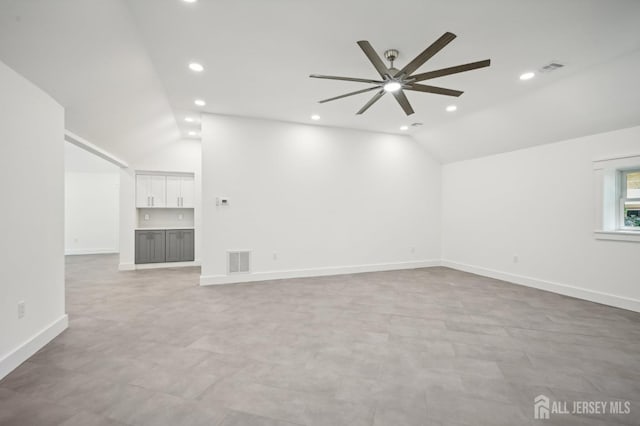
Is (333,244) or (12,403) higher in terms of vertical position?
(333,244)

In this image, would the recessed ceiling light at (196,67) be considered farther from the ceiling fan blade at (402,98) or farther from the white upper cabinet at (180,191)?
the white upper cabinet at (180,191)

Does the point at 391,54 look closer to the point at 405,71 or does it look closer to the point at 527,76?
the point at 405,71

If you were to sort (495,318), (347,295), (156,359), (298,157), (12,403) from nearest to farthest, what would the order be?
(12,403) → (156,359) → (495,318) → (347,295) → (298,157)

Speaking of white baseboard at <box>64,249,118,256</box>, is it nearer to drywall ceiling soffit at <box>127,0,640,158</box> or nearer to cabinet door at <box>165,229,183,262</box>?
cabinet door at <box>165,229,183,262</box>

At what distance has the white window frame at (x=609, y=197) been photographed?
4156 millimetres

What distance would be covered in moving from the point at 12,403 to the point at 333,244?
4793 mm

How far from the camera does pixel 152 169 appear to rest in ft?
22.2

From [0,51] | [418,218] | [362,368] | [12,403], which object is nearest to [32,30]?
[0,51]

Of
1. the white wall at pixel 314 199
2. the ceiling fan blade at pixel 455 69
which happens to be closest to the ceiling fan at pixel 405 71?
the ceiling fan blade at pixel 455 69

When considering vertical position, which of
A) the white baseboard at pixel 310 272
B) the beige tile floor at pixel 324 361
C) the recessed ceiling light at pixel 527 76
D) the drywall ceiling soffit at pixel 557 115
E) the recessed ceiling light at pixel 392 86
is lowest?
the beige tile floor at pixel 324 361

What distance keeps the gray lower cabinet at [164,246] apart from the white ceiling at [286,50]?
8.51ft

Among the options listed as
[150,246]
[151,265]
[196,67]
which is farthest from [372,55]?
[151,265]

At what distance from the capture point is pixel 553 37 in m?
2.81

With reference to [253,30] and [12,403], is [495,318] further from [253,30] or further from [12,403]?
[12,403]
